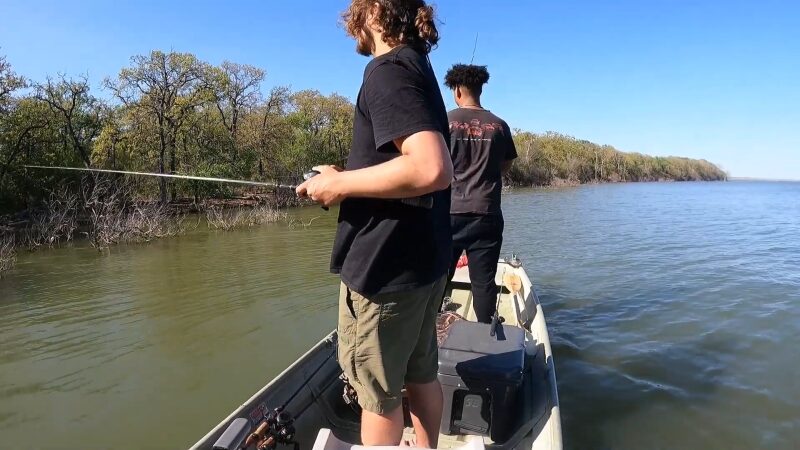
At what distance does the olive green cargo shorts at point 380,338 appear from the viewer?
1.80m

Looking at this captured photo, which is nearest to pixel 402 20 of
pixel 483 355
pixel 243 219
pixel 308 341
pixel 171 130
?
pixel 483 355

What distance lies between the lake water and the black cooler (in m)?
1.44

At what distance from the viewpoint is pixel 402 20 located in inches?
70.8

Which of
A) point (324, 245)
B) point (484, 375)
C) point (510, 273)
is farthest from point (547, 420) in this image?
point (324, 245)

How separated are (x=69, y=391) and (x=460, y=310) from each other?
470 centimetres

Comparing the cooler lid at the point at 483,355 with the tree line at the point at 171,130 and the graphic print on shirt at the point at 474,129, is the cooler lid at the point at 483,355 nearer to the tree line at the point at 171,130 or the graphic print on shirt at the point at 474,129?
the graphic print on shirt at the point at 474,129

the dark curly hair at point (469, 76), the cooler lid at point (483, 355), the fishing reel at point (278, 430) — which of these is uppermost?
the dark curly hair at point (469, 76)

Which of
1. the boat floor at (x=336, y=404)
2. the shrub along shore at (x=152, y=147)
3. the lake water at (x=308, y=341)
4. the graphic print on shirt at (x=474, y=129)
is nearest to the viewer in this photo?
the boat floor at (x=336, y=404)

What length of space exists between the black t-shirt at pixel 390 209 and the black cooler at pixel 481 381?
1441 millimetres

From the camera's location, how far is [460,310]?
6.30m

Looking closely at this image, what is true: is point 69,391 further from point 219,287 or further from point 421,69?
point 421,69

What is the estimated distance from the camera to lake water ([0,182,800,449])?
15.5 feet

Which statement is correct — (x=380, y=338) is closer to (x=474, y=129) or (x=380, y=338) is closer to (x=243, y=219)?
(x=474, y=129)

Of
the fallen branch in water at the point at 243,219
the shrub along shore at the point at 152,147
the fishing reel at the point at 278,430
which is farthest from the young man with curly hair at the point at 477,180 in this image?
the fallen branch in water at the point at 243,219
